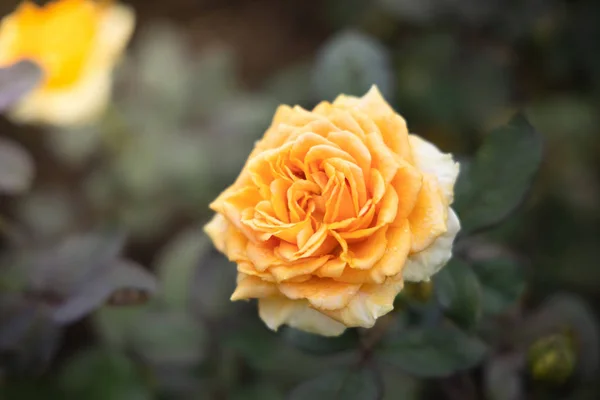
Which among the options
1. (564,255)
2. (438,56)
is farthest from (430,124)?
(564,255)

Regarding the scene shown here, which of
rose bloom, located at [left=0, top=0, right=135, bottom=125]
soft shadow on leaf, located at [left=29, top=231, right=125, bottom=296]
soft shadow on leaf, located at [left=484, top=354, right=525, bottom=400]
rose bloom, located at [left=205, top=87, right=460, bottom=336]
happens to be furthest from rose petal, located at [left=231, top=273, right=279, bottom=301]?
rose bloom, located at [left=0, top=0, right=135, bottom=125]

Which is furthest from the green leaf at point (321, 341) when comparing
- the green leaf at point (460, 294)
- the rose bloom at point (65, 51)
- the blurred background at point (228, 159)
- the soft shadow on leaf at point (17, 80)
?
the rose bloom at point (65, 51)

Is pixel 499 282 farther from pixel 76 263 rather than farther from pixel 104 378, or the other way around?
pixel 104 378

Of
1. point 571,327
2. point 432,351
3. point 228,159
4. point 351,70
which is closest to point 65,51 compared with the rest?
point 228,159

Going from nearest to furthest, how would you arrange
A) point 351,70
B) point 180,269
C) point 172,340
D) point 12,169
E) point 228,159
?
point 351,70, point 12,169, point 172,340, point 180,269, point 228,159

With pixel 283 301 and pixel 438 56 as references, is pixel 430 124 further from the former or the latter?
pixel 283 301

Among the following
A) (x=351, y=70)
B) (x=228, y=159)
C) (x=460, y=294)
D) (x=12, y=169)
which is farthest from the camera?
(x=228, y=159)

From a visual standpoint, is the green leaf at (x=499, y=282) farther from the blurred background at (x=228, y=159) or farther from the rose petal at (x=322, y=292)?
the blurred background at (x=228, y=159)
